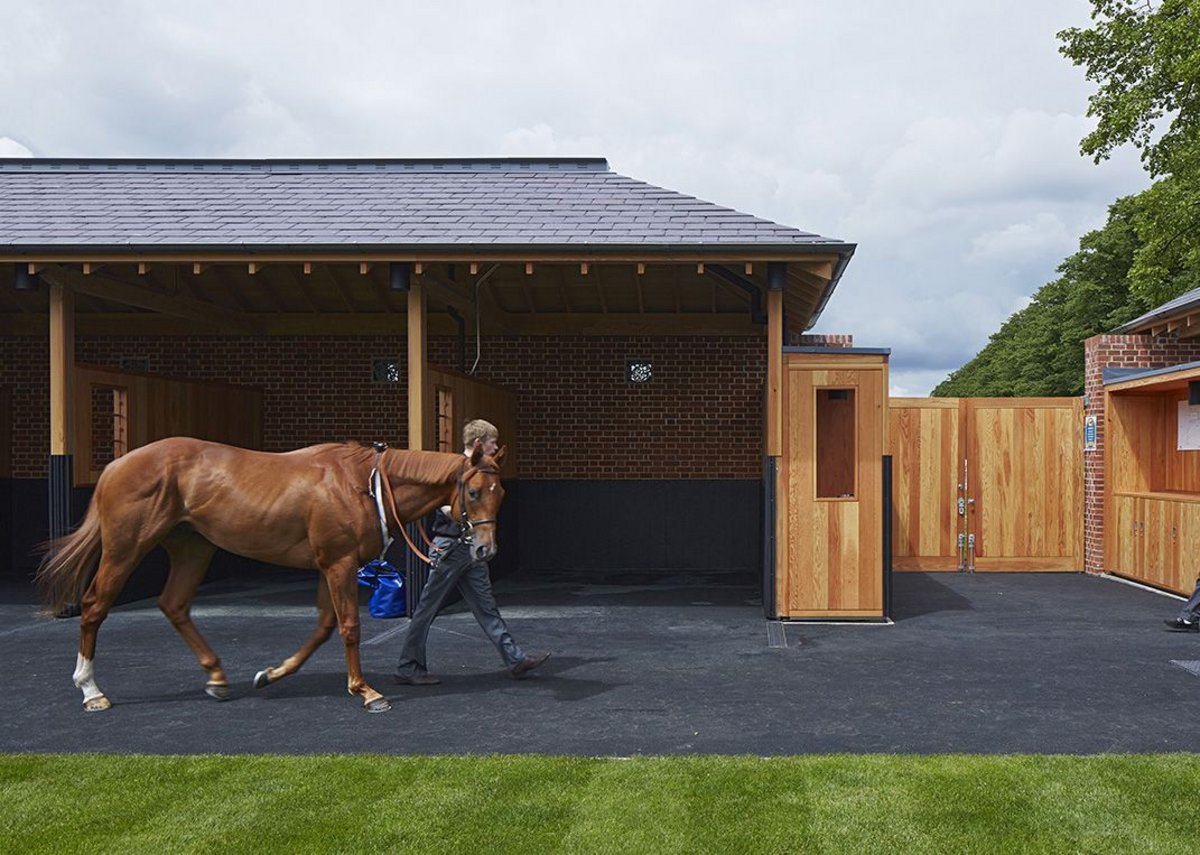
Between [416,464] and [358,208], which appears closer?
[416,464]

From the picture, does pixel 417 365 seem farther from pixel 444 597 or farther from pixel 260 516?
pixel 260 516

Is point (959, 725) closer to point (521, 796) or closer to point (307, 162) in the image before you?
point (521, 796)

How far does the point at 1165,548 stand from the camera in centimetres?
1088

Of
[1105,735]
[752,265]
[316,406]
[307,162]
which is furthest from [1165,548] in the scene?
[307,162]

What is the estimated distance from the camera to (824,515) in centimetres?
907

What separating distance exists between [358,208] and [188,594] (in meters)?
5.33

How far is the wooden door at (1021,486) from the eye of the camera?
42.0 feet

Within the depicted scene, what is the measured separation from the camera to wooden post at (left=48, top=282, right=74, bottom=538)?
32.0ft

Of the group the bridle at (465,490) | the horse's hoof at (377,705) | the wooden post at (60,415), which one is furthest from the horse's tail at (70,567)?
the wooden post at (60,415)

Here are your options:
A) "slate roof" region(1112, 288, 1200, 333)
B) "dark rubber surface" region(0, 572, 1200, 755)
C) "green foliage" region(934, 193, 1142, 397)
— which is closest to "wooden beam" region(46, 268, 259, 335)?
"dark rubber surface" region(0, 572, 1200, 755)

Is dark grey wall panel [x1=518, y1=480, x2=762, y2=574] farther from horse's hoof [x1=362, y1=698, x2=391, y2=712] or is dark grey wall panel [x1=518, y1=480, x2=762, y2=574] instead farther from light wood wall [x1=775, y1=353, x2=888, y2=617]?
horse's hoof [x1=362, y1=698, x2=391, y2=712]

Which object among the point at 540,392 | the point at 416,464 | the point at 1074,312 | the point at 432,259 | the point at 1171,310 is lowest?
the point at 416,464

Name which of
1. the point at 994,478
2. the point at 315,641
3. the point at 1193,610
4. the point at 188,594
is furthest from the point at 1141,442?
the point at 188,594

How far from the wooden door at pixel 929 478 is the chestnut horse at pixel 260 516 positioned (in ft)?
26.1
